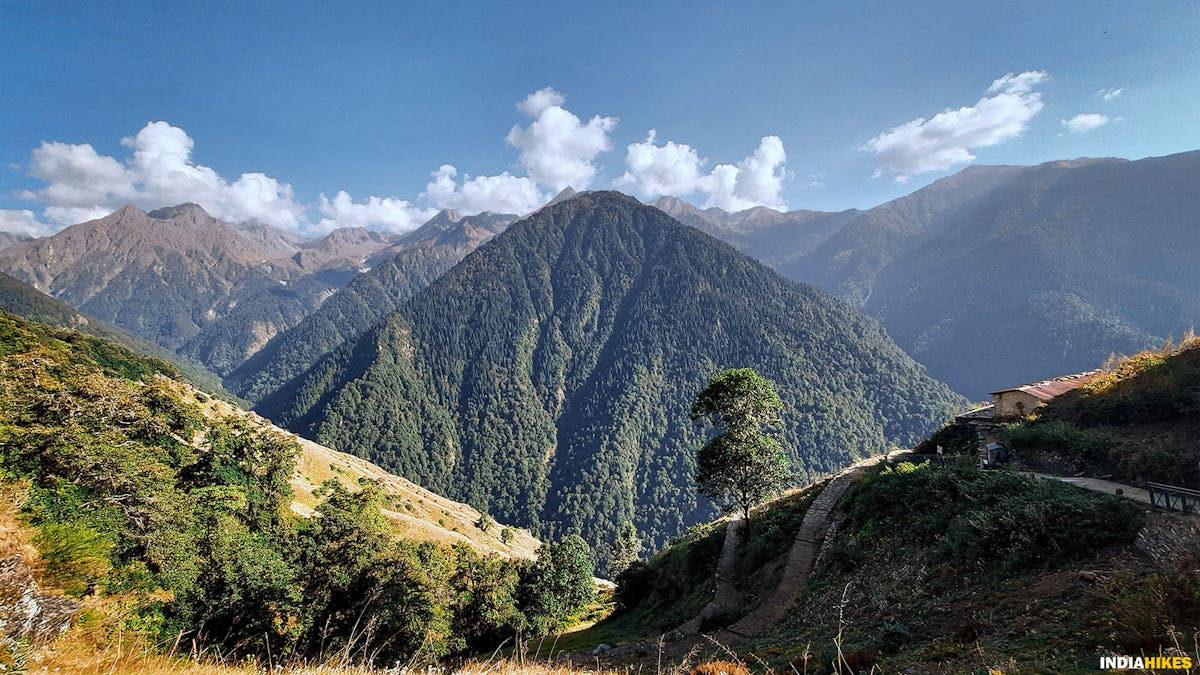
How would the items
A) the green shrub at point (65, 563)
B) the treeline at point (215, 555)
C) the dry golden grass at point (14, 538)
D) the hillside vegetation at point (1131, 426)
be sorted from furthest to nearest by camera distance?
the treeline at point (215, 555), the hillside vegetation at point (1131, 426), the green shrub at point (65, 563), the dry golden grass at point (14, 538)

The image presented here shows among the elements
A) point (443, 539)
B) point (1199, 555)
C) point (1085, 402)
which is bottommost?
point (443, 539)

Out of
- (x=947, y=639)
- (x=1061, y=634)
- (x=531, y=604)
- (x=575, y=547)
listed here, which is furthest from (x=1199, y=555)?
(x=575, y=547)

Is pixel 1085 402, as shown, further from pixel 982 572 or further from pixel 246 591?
pixel 246 591

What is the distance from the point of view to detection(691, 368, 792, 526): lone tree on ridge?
76.4 feet

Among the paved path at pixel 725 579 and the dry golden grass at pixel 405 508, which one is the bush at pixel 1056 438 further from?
the dry golden grass at pixel 405 508

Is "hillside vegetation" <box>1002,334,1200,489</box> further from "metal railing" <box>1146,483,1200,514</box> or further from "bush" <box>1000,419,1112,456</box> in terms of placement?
"metal railing" <box>1146,483,1200,514</box>

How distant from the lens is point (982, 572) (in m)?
11.8

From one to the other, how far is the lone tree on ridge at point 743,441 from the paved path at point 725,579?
3.50 m

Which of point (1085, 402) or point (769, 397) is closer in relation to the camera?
point (1085, 402)

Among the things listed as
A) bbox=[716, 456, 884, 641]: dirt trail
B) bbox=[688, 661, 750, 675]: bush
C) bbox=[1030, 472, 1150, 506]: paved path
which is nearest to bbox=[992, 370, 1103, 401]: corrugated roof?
bbox=[1030, 472, 1150, 506]: paved path

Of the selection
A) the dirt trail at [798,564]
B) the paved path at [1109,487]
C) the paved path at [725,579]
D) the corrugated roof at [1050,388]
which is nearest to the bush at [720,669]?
the dirt trail at [798,564]

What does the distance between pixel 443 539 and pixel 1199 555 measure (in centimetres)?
7433

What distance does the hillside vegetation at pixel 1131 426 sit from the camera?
51.2 feet

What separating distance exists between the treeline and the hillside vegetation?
26121 mm
